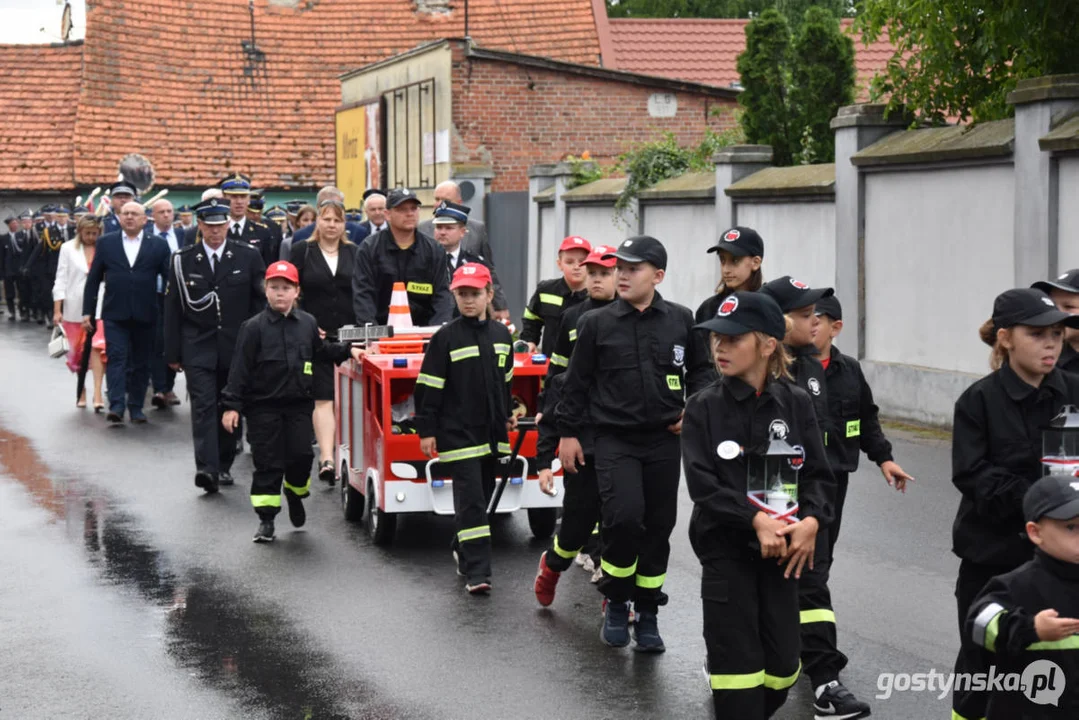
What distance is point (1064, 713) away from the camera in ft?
15.8

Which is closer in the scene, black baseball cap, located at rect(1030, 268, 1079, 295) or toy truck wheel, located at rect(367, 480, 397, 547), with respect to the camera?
black baseball cap, located at rect(1030, 268, 1079, 295)

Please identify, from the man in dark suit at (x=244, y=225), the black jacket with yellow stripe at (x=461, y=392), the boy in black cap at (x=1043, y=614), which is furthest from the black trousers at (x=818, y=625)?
the man in dark suit at (x=244, y=225)

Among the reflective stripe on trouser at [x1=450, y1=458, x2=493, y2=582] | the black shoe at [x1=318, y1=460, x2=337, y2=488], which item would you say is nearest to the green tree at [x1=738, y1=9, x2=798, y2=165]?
the black shoe at [x1=318, y1=460, x2=337, y2=488]

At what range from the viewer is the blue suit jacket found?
1728 cm

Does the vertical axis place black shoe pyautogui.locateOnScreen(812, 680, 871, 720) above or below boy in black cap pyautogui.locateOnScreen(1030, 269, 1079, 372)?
below

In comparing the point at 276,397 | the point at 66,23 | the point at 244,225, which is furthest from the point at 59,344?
the point at 66,23

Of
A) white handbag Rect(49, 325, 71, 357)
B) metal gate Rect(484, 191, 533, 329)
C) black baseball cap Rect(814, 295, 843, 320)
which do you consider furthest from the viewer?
metal gate Rect(484, 191, 533, 329)

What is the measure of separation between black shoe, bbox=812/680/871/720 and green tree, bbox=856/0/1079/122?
1086 centimetres

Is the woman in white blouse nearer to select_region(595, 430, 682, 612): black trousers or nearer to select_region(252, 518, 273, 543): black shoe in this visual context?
select_region(252, 518, 273, 543): black shoe

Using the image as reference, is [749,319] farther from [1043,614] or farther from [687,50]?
[687,50]

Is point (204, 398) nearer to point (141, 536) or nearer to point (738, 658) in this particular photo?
point (141, 536)

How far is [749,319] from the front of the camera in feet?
19.6

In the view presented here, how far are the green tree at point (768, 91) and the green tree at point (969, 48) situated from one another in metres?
3.53

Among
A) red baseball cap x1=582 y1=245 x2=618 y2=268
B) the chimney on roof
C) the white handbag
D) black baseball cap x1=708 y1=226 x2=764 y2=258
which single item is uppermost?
the chimney on roof
